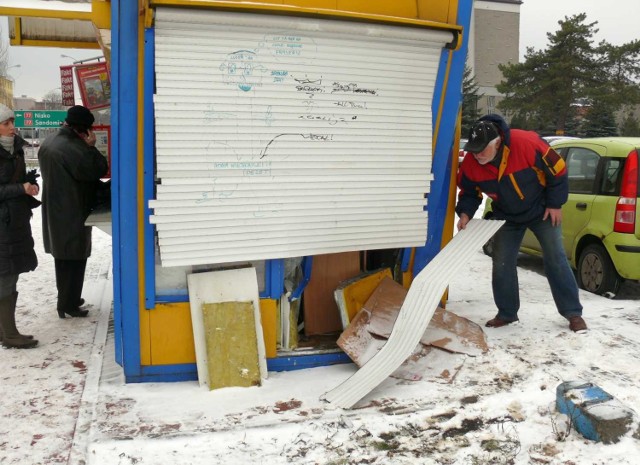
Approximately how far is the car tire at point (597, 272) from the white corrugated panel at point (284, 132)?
111 inches

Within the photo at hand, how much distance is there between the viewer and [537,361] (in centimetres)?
384

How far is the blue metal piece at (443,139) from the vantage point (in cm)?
393

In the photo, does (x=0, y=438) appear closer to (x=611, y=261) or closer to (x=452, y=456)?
(x=452, y=456)

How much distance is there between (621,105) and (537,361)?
114 feet

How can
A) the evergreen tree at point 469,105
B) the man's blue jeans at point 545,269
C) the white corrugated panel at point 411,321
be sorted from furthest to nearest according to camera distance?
the evergreen tree at point 469,105 → the man's blue jeans at point 545,269 → the white corrugated panel at point 411,321

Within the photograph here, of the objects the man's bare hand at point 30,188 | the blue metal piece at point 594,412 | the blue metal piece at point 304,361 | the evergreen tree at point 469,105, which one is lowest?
the blue metal piece at point 304,361

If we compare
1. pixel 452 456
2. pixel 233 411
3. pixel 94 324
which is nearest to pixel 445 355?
pixel 452 456

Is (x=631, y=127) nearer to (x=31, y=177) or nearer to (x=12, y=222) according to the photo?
(x=31, y=177)

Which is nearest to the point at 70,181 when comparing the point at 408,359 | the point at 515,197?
the point at 408,359

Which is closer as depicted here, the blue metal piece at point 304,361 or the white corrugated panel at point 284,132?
the white corrugated panel at point 284,132

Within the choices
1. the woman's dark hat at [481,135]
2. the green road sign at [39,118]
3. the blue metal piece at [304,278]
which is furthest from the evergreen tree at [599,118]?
the blue metal piece at [304,278]

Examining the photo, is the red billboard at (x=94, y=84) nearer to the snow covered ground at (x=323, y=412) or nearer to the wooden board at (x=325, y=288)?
the snow covered ground at (x=323, y=412)

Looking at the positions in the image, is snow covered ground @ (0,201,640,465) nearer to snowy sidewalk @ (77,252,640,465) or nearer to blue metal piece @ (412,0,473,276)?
snowy sidewalk @ (77,252,640,465)

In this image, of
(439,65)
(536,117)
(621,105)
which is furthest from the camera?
(536,117)
